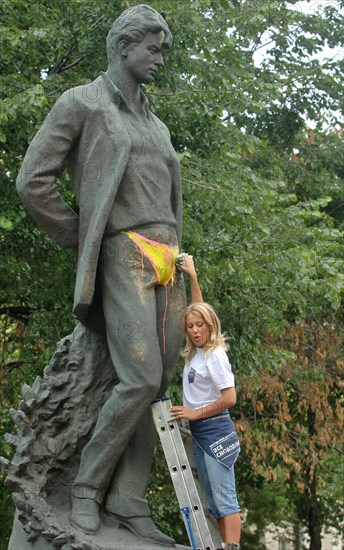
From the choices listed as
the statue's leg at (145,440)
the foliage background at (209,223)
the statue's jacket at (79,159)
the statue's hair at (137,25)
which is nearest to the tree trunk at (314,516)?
the foliage background at (209,223)

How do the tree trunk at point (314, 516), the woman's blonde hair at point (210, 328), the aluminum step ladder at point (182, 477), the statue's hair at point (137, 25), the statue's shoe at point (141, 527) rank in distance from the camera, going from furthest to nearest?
1. the tree trunk at point (314, 516)
2. the statue's hair at point (137, 25)
3. the woman's blonde hair at point (210, 328)
4. the statue's shoe at point (141, 527)
5. the aluminum step ladder at point (182, 477)

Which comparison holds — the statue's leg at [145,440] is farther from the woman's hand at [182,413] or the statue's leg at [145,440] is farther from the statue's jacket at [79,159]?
the statue's jacket at [79,159]

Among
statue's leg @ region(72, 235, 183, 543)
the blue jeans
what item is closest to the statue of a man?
statue's leg @ region(72, 235, 183, 543)

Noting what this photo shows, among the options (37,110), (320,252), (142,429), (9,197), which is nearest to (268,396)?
(320,252)

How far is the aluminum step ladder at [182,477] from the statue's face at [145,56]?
1807 mm

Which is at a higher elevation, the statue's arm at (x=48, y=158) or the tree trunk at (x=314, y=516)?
the statue's arm at (x=48, y=158)

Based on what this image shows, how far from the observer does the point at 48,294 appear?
13.7m

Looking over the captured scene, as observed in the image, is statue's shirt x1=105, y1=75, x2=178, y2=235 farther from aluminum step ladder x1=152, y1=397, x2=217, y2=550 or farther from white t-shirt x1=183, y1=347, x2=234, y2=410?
aluminum step ladder x1=152, y1=397, x2=217, y2=550

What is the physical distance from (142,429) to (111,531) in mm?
593

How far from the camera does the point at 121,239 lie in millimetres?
6141

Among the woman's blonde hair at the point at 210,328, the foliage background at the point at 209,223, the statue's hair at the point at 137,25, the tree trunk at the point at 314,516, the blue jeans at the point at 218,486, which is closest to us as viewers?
the blue jeans at the point at 218,486

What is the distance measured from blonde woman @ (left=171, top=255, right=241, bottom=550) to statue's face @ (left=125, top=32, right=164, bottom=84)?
133 cm

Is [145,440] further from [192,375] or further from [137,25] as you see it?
[137,25]

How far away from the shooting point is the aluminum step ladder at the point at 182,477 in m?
5.73
